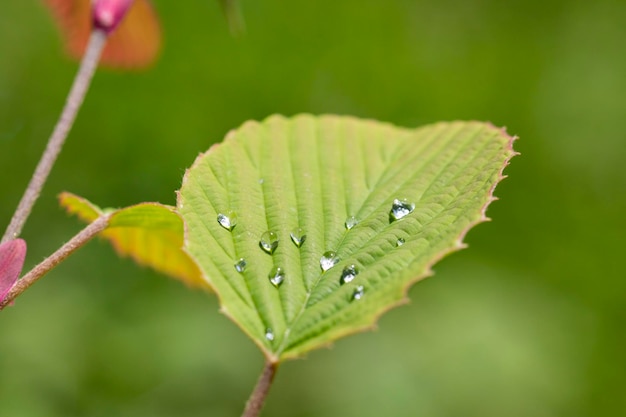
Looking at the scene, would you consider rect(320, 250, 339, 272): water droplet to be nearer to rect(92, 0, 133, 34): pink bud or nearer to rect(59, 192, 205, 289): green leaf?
rect(59, 192, 205, 289): green leaf

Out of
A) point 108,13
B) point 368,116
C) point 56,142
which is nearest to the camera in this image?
point 56,142

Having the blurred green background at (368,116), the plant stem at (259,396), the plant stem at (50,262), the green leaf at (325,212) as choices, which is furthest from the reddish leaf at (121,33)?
the blurred green background at (368,116)

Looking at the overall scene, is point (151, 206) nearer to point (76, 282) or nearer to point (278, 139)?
point (278, 139)

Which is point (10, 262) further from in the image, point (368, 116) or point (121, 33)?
point (368, 116)

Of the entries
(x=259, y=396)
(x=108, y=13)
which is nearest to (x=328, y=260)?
(x=259, y=396)

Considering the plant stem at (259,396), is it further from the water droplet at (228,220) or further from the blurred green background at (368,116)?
the blurred green background at (368,116)

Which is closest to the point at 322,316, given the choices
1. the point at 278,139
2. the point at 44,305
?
the point at 278,139

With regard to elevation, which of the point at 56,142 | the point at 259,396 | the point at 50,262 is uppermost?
the point at 56,142
